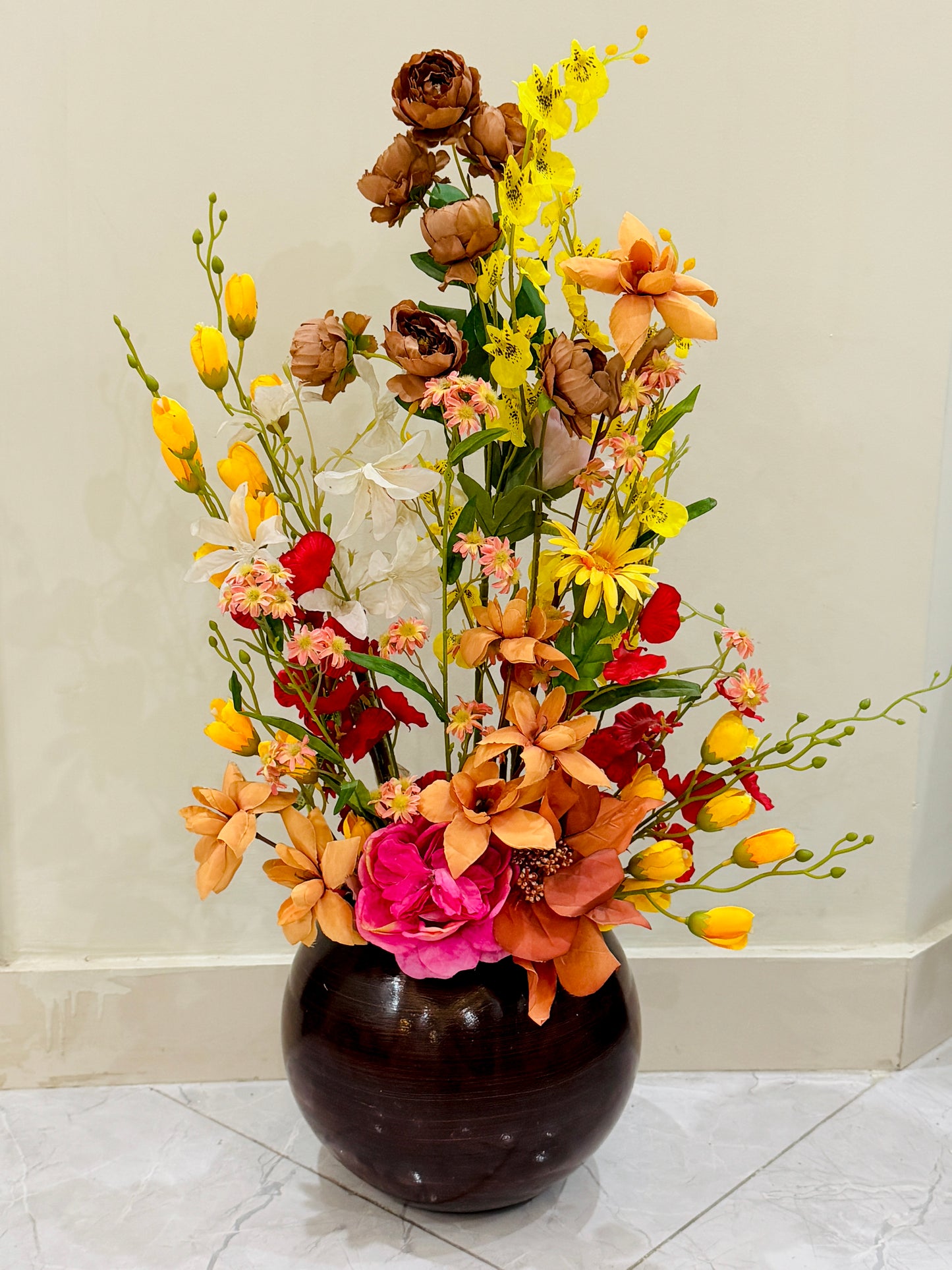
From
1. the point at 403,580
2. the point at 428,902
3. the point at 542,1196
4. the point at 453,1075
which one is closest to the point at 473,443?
the point at 403,580

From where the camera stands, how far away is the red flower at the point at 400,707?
0.89 meters

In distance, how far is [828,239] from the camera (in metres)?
1.07

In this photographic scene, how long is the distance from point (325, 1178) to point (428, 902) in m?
0.37

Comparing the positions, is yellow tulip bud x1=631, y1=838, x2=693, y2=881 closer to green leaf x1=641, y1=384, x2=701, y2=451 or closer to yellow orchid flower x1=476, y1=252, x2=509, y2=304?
green leaf x1=641, y1=384, x2=701, y2=451

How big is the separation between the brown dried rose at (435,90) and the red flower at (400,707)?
416mm

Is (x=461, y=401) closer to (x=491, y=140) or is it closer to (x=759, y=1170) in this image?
(x=491, y=140)

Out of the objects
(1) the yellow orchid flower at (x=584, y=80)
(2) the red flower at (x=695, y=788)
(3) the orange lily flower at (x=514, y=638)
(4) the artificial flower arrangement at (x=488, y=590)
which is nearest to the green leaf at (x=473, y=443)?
(4) the artificial flower arrangement at (x=488, y=590)

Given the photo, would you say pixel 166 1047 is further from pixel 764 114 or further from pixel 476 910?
pixel 764 114

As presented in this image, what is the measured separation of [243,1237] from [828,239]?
3.39ft

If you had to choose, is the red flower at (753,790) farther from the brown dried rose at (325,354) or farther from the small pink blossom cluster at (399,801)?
the brown dried rose at (325,354)

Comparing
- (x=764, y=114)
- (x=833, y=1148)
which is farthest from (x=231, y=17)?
(x=833, y=1148)

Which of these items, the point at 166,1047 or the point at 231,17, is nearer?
the point at 231,17

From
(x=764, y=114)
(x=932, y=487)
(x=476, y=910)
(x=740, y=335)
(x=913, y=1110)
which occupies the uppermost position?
(x=764, y=114)

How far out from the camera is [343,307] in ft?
3.48
